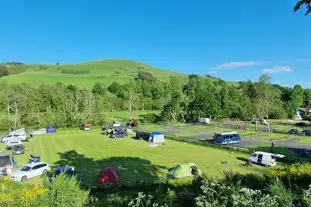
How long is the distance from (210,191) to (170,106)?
189 feet

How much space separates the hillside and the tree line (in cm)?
1449

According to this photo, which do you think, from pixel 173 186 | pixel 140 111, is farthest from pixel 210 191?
pixel 140 111

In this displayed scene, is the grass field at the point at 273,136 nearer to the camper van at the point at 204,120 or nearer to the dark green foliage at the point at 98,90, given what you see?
the camper van at the point at 204,120

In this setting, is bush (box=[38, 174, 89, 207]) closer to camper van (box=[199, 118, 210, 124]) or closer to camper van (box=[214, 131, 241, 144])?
camper van (box=[214, 131, 241, 144])

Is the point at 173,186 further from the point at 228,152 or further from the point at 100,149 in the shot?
the point at 100,149

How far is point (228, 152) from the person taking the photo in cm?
2806

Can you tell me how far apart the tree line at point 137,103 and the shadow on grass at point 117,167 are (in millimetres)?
29540

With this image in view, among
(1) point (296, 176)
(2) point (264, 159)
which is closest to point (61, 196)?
(1) point (296, 176)

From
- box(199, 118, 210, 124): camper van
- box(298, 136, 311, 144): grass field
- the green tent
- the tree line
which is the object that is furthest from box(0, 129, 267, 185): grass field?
box(199, 118, 210, 124): camper van

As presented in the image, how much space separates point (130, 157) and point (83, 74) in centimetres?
9875

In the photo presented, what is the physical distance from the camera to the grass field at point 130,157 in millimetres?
20984

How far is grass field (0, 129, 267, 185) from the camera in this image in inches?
826

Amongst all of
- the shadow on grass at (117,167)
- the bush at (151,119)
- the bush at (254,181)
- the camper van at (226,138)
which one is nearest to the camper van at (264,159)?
the camper van at (226,138)

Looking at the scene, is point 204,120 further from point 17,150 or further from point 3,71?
point 3,71
